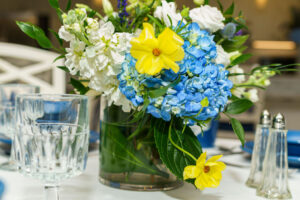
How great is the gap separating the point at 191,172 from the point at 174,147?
0.06m

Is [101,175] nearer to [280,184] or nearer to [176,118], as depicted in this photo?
[176,118]

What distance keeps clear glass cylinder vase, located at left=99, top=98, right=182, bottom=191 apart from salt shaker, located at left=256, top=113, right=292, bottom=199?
150 millimetres

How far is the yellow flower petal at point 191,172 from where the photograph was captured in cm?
60

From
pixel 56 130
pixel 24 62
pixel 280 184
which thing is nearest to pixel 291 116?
pixel 24 62

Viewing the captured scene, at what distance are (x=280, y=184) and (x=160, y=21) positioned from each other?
13.5 inches

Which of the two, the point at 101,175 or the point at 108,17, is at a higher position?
the point at 108,17

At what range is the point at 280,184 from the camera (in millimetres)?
723

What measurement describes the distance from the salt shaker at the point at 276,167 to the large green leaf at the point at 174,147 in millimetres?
148

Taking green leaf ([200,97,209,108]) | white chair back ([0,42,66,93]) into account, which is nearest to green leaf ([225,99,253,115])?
green leaf ([200,97,209,108])

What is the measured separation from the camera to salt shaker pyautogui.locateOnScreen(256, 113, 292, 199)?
2.35 feet

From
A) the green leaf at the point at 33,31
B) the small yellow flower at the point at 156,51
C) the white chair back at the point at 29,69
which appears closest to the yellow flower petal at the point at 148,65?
the small yellow flower at the point at 156,51

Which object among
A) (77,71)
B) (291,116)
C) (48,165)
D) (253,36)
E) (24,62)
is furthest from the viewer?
(253,36)

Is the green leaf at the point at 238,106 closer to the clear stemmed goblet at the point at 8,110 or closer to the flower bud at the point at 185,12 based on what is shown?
the flower bud at the point at 185,12

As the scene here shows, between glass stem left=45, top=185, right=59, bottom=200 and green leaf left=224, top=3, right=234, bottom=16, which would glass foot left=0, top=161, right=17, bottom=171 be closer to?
glass stem left=45, top=185, right=59, bottom=200
